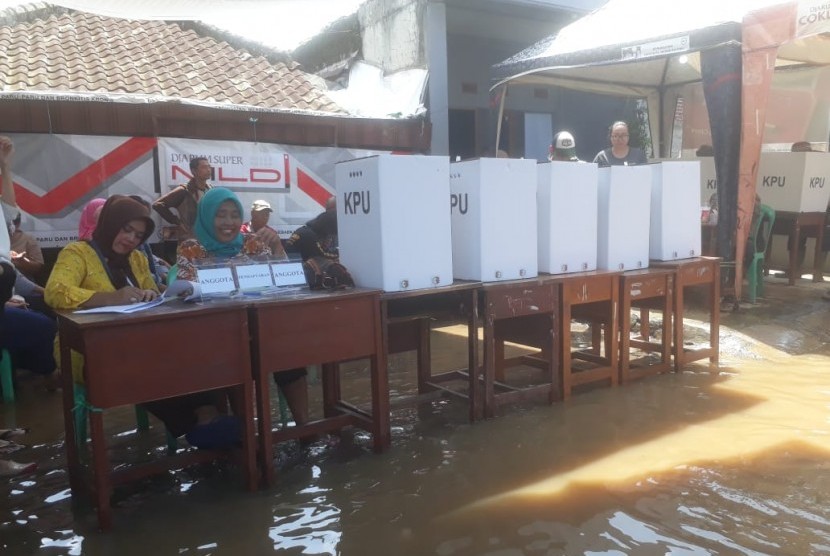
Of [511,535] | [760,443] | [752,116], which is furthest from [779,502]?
[752,116]

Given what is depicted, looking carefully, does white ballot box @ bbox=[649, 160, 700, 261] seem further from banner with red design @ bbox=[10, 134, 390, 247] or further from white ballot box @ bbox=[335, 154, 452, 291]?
banner with red design @ bbox=[10, 134, 390, 247]

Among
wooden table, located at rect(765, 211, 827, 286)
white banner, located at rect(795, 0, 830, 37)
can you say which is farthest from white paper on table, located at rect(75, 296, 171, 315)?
wooden table, located at rect(765, 211, 827, 286)

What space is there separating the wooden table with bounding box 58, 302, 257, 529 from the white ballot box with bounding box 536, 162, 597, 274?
2027 mm

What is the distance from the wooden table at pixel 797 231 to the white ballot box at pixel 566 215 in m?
4.77

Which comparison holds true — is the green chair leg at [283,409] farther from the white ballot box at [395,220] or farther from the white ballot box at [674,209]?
the white ballot box at [674,209]

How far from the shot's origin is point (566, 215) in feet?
13.6

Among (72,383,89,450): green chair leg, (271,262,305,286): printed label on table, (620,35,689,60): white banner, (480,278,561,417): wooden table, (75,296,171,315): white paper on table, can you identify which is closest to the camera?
(75,296,171,315): white paper on table

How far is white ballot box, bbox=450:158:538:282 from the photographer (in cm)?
376

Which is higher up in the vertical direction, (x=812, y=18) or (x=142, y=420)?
(x=812, y=18)

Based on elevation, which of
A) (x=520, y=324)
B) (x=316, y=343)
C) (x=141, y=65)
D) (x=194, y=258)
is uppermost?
(x=141, y=65)

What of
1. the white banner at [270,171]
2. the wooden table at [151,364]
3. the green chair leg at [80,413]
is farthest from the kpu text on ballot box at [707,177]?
the green chair leg at [80,413]

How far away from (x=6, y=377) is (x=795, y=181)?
26.9 ft

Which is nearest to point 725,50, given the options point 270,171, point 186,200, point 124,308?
point 270,171

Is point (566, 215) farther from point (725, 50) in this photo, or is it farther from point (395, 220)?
point (725, 50)
